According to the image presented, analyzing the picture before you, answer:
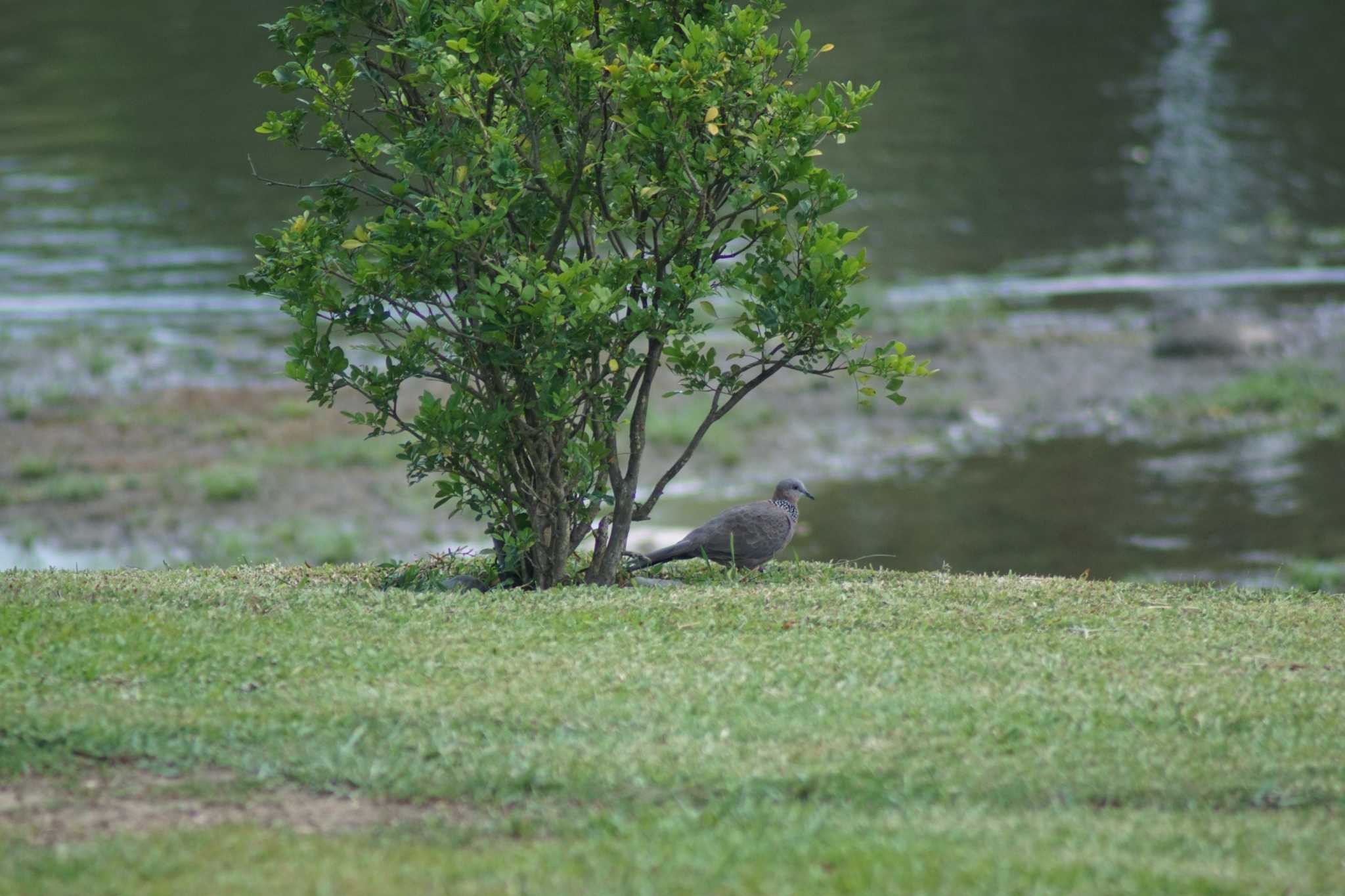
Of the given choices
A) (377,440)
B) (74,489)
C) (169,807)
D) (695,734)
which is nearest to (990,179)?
(377,440)

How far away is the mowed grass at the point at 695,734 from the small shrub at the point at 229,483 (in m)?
6.72

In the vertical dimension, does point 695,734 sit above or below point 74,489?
below

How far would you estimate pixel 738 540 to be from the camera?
25.1 ft

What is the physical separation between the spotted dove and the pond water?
4.72 m

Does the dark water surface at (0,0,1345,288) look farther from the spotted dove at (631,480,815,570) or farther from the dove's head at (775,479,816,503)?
the spotted dove at (631,480,815,570)

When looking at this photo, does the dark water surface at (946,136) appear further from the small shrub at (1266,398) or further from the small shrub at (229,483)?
the small shrub at (229,483)

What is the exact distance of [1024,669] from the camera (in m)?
5.71

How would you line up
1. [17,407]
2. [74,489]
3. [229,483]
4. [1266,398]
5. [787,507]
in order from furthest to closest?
1. [1266,398]
2. [17,407]
3. [229,483]
4. [74,489]
5. [787,507]

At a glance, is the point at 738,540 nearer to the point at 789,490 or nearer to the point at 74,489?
the point at 789,490

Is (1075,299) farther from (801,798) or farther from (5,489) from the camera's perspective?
(801,798)

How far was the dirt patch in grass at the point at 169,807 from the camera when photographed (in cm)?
426

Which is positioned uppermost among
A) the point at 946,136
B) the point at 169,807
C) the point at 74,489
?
the point at 946,136

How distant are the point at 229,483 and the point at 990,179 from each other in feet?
48.1

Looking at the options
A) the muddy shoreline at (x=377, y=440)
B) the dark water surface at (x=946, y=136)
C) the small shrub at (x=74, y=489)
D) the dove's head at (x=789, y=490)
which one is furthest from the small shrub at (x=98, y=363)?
the dove's head at (x=789, y=490)
